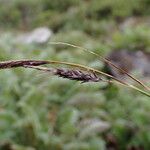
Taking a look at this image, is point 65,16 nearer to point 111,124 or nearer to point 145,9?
point 145,9

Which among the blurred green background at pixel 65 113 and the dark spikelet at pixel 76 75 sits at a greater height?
the blurred green background at pixel 65 113

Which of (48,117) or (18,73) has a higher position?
(18,73)

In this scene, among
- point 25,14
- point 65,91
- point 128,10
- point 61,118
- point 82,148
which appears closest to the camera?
point 82,148

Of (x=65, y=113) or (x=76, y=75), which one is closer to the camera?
(x=76, y=75)

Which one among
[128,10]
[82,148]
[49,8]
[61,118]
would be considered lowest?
[82,148]

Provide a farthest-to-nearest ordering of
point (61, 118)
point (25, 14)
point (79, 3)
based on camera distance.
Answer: point (25, 14) → point (79, 3) → point (61, 118)

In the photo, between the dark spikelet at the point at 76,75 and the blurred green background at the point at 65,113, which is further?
the blurred green background at the point at 65,113

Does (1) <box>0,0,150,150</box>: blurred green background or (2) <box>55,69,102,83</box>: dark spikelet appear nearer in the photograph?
(2) <box>55,69,102,83</box>: dark spikelet

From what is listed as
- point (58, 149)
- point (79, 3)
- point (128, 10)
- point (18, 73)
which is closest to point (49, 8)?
point (79, 3)

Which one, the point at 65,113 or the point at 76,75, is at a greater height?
the point at 65,113

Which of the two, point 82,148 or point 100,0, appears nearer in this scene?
point 82,148

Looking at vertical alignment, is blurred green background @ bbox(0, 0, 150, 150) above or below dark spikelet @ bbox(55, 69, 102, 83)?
above
